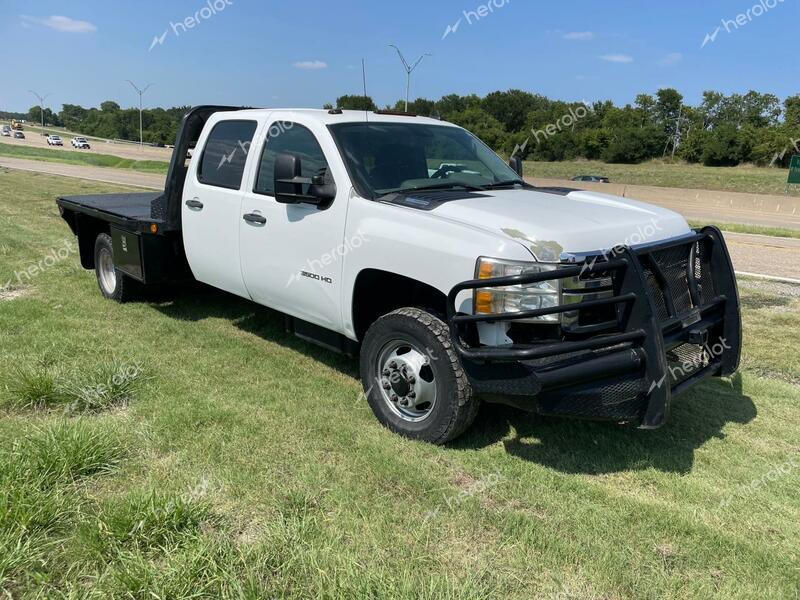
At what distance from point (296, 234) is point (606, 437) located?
2.52m

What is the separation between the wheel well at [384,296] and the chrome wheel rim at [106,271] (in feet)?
12.8

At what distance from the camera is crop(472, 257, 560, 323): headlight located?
11.1 ft

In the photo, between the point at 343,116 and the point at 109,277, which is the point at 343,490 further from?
the point at 109,277

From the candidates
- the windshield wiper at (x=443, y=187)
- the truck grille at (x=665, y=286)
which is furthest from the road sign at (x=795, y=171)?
the windshield wiper at (x=443, y=187)

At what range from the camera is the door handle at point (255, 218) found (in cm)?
483

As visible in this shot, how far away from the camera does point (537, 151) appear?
68250 millimetres

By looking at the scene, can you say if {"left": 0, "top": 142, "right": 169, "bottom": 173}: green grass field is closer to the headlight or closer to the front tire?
the front tire

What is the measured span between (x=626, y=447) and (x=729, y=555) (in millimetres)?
1075

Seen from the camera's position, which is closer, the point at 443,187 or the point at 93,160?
the point at 443,187

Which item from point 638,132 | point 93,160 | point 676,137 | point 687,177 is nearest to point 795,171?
point 687,177

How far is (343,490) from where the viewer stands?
3342 millimetres

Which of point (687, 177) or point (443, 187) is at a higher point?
point (443, 187)

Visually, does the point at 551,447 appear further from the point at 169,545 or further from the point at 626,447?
the point at 169,545

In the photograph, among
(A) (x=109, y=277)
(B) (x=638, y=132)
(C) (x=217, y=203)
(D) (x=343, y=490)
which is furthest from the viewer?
(B) (x=638, y=132)
